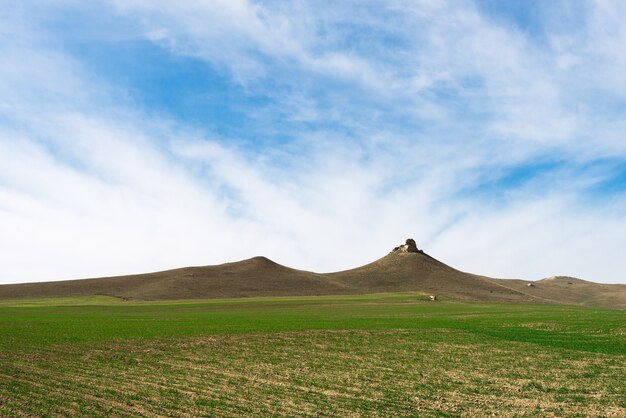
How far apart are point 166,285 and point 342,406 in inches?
6096

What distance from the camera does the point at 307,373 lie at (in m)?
28.8

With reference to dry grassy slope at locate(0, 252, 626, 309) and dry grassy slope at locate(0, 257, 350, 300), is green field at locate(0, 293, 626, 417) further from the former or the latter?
dry grassy slope at locate(0, 257, 350, 300)

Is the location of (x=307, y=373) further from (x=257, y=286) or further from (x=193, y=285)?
(x=257, y=286)

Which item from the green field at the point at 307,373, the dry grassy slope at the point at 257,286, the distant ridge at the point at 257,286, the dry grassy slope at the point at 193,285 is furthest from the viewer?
the dry grassy slope at the point at 257,286

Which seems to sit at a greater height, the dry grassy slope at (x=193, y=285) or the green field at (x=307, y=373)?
the dry grassy slope at (x=193, y=285)

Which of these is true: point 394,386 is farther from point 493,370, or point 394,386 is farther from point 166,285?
point 166,285

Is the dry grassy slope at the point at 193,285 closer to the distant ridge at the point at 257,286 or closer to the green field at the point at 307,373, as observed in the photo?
the distant ridge at the point at 257,286

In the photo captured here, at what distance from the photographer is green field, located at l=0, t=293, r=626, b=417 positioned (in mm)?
20953

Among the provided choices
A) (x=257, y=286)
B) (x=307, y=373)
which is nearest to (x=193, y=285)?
(x=257, y=286)

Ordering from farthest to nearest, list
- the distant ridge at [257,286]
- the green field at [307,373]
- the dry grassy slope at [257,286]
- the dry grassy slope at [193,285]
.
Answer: the dry grassy slope at [257,286] → the distant ridge at [257,286] → the dry grassy slope at [193,285] → the green field at [307,373]

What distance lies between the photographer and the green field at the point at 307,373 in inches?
825

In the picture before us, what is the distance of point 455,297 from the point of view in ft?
484

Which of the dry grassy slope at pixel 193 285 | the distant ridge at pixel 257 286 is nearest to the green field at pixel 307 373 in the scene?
the distant ridge at pixel 257 286

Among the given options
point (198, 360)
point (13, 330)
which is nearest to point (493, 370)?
point (198, 360)
